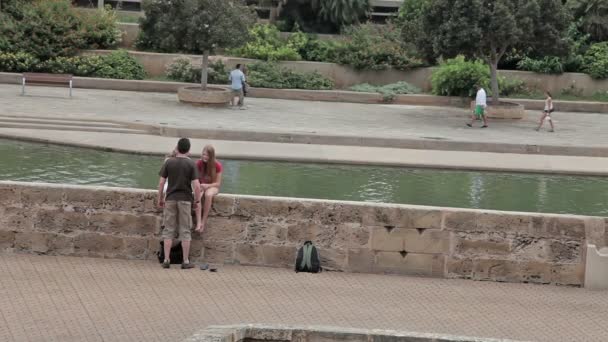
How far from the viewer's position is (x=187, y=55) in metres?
38.0

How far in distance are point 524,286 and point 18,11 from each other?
2878cm

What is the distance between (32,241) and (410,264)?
15.4 ft

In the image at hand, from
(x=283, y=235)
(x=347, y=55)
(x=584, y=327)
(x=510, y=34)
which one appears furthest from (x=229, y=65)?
(x=584, y=327)

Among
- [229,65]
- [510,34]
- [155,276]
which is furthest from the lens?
[229,65]

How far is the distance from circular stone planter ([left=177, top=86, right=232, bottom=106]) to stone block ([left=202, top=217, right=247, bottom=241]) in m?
19.4

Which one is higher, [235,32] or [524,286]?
[235,32]

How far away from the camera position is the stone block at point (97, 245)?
1336 centimetres

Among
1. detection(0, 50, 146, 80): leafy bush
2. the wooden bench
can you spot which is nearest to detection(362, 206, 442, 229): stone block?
the wooden bench

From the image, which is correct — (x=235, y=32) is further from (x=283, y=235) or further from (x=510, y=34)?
(x=283, y=235)

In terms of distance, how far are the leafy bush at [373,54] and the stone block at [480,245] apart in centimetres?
2468

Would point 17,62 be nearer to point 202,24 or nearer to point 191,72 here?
point 191,72

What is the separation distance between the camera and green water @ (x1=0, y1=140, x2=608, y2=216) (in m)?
20.4

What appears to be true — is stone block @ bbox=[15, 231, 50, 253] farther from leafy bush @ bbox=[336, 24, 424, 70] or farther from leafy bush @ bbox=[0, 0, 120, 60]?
leafy bush @ bbox=[336, 24, 424, 70]

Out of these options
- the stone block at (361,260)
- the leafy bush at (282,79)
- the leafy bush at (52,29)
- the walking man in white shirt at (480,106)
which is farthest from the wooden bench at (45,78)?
the stone block at (361,260)
